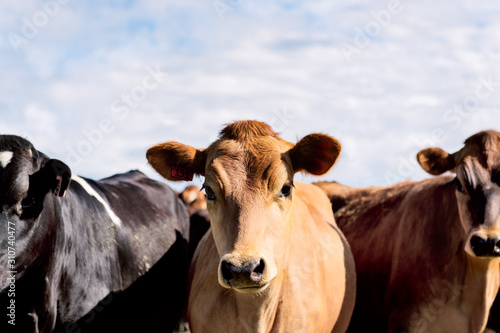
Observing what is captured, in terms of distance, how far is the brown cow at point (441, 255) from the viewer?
6586 millimetres

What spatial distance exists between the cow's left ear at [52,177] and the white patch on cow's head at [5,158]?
211mm

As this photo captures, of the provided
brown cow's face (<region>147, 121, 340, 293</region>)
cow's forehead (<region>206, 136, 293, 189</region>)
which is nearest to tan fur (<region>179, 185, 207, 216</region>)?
brown cow's face (<region>147, 121, 340, 293</region>)

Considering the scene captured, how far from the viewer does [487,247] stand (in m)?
6.14

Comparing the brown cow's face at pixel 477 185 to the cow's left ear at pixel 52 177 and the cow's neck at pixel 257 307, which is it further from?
the cow's left ear at pixel 52 177

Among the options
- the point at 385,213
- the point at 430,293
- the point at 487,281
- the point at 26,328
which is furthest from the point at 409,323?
the point at 26,328

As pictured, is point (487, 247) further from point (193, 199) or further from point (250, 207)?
point (193, 199)

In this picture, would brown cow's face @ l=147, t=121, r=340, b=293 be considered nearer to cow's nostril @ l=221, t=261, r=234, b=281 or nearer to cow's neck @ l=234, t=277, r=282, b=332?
cow's nostril @ l=221, t=261, r=234, b=281

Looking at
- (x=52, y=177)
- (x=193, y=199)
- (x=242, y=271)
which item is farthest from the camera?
(x=193, y=199)

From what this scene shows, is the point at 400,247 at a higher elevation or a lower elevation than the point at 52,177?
lower

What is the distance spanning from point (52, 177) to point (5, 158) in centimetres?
37

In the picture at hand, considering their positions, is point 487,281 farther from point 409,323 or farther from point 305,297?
point 305,297

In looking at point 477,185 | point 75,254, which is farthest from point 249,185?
point 477,185

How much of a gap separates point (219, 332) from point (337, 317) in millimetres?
1315

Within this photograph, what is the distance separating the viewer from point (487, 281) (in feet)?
22.5
